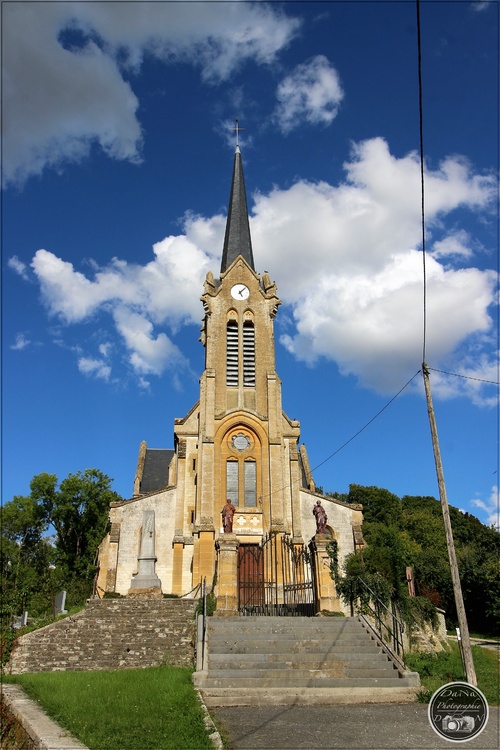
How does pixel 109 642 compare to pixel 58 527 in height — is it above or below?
below

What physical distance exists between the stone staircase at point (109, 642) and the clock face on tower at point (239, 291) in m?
18.9

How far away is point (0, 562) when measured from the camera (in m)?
43.1

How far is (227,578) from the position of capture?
17.6 meters

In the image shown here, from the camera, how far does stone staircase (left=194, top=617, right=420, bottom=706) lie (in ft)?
37.8

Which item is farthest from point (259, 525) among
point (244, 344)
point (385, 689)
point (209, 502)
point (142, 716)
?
point (142, 716)

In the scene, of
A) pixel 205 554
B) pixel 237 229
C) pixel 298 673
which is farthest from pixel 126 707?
pixel 237 229

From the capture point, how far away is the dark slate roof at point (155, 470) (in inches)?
1329

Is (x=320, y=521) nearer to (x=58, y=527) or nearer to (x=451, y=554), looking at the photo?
(x=451, y=554)

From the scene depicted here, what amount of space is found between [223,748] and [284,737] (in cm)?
130

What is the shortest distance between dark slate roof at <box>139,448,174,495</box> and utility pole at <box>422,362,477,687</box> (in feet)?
71.5

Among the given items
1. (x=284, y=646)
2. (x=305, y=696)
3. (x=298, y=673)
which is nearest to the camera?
(x=305, y=696)

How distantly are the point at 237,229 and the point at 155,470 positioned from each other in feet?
55.6

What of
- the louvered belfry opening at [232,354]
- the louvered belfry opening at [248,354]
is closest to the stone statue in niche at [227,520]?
the louvered belfry opening at [232,354]

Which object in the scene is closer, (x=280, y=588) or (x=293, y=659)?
(x=293, y=659)
